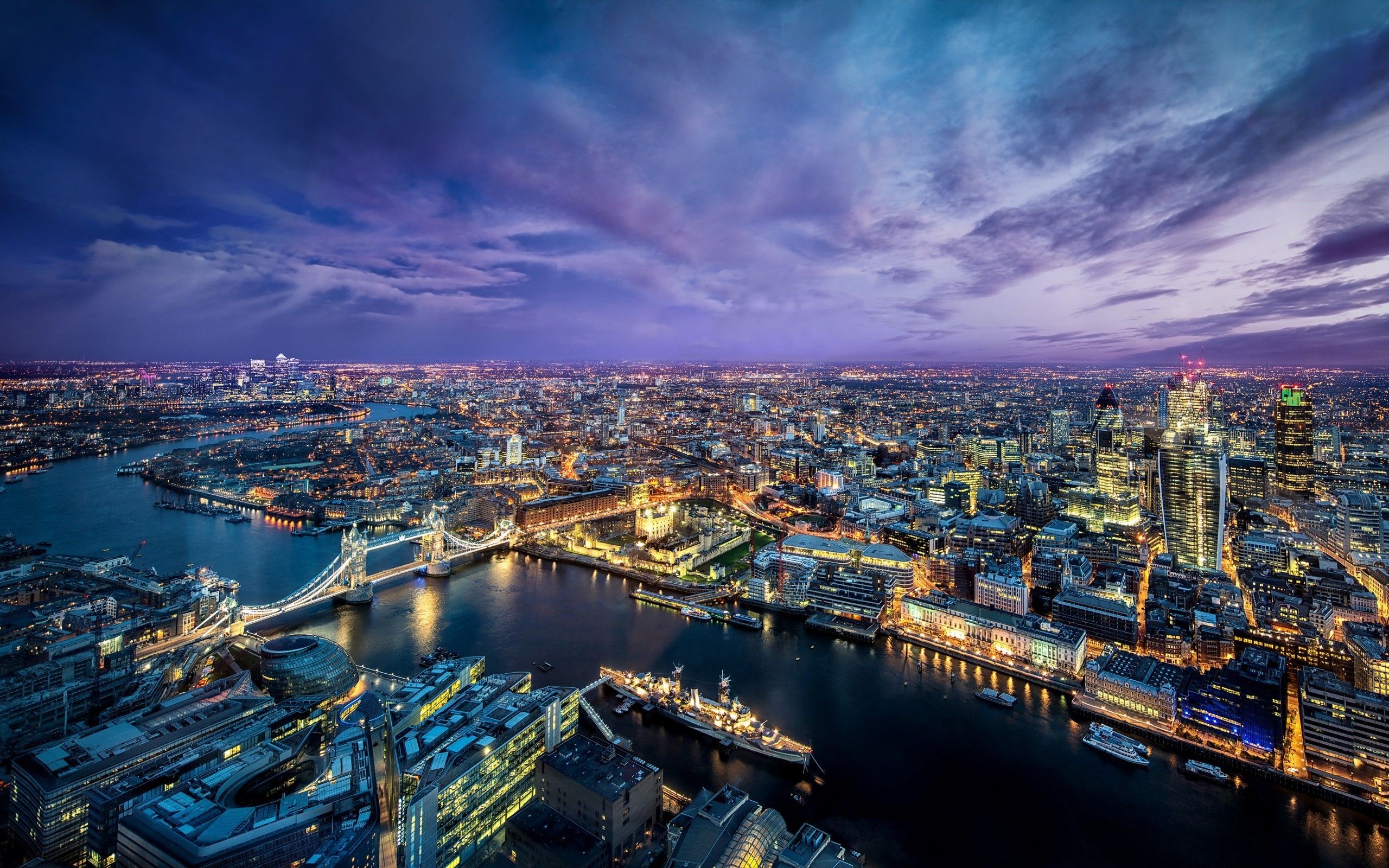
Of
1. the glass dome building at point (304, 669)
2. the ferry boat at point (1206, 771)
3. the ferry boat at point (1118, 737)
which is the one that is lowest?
the ferry boat at point (1206, 771)

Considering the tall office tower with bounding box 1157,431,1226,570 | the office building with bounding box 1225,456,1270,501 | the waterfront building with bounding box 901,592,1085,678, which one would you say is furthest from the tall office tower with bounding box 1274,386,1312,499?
the waterfront building with bounding box 901,592,1085,678

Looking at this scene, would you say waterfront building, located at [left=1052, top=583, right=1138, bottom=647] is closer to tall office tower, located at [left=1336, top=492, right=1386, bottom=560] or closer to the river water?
the river water

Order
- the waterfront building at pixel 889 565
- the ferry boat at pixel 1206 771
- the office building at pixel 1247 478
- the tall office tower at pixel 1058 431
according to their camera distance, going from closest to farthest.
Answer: the ferry boat at pixel 1206 771
the waterfront building at pixel 889 565
the office building at pixel 1247 478
the tall office tower at pixel 1058 431

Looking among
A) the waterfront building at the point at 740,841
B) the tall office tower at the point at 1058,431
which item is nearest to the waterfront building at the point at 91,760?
the waterfront building at the point at 740,841

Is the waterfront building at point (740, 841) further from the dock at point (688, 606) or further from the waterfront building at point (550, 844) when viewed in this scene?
the dock at point (688, 606)

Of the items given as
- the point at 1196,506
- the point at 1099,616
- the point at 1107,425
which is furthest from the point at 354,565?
the point at 1107,425

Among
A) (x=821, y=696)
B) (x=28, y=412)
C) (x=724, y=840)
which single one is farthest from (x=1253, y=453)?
(x=28, y=412)
